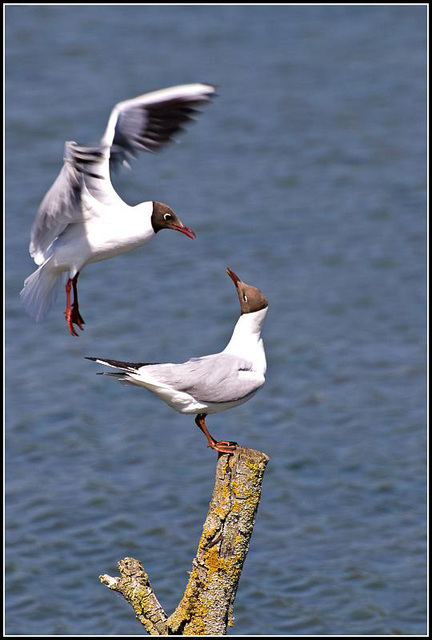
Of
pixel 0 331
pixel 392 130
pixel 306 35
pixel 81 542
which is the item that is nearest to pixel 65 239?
pixel 81 542

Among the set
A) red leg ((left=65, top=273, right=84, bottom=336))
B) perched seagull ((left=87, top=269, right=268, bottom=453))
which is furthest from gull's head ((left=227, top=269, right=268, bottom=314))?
red leg ((left=65, top=273, right=84, bottom=336))

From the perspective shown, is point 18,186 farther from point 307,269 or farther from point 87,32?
point 87,32

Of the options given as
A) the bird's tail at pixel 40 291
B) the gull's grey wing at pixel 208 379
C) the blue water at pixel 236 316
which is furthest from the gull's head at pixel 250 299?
the blue water at pixel 236 316

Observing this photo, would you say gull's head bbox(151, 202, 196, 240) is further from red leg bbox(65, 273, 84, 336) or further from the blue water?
the blue water

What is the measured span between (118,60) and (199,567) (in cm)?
1923

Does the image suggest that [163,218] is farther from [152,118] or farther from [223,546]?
[223,546]

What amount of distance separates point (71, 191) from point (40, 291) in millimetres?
1145

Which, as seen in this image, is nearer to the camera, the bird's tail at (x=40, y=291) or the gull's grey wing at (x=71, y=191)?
the gull's grey wing at (x=71, y=191)

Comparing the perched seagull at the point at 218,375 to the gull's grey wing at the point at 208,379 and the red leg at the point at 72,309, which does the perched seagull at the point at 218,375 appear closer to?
the gull's grey wing at the point at 208,379

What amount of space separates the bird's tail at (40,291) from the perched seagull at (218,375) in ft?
4.69

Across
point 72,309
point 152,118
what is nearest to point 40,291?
point 72,309

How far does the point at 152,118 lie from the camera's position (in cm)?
989

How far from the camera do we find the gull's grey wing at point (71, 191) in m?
8.55

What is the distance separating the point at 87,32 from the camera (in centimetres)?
2783
